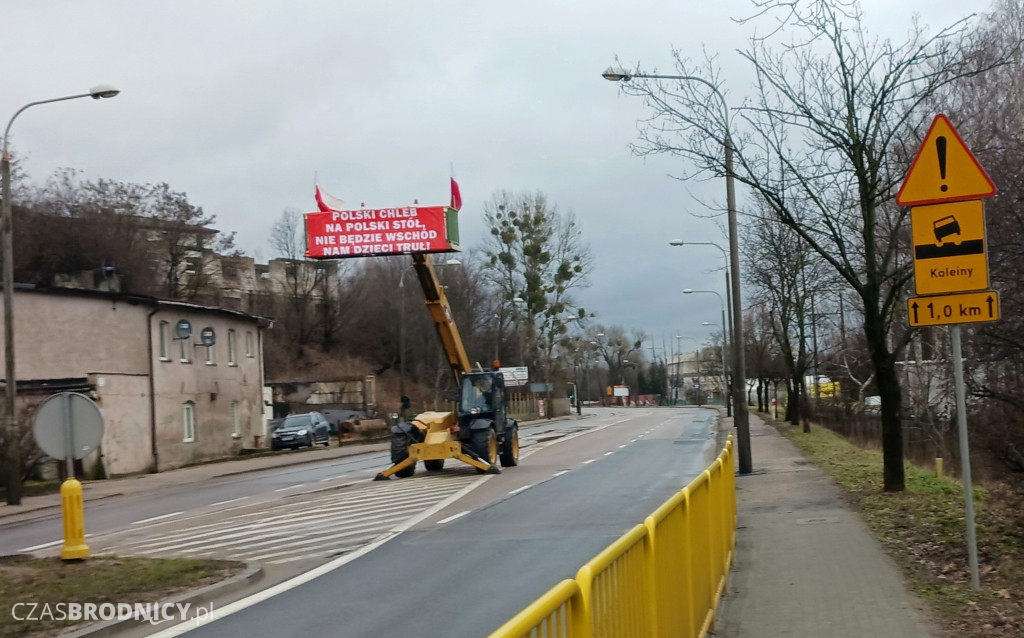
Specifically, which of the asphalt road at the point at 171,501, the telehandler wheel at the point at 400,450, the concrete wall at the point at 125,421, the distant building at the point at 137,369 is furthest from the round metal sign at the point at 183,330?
the telehandler wheel at the point at 400,450

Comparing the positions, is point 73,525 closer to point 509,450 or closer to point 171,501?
point 171,501

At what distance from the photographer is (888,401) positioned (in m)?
15.9

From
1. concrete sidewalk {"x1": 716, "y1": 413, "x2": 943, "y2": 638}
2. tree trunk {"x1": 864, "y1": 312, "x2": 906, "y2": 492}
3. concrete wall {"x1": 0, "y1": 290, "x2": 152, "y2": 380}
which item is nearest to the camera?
concrete sidewalk {"x1": 716, "y1": 413, "x2": 943, "y2": 638}

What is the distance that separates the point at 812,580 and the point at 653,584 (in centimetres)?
484

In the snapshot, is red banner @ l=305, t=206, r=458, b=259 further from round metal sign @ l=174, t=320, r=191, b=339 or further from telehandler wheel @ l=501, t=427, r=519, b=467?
round metal sign @ l=174, t=320, r=191, b=339

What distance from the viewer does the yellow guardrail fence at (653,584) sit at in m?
3.48

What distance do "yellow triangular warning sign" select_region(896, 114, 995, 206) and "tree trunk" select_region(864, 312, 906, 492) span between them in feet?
23.0

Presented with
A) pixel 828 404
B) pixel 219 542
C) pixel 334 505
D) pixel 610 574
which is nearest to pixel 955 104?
pixel 334 505

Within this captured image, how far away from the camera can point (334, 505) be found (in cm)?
1878

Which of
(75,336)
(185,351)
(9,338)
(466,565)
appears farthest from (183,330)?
(466,565)

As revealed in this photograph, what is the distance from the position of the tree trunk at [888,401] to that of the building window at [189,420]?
2865 cm

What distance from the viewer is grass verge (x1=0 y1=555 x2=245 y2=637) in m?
8.88

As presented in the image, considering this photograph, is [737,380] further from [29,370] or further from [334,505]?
[29,370]

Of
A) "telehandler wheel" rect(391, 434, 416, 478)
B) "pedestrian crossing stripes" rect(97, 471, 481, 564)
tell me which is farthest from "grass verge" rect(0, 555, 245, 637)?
"telehandler wheel" rect(391, 434, 416, 478)
